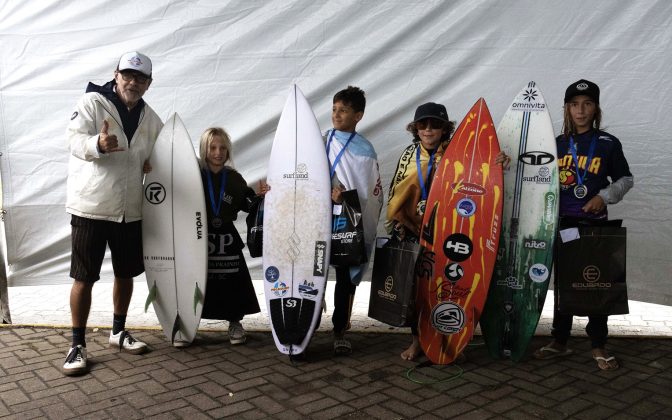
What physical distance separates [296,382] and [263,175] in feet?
5.35

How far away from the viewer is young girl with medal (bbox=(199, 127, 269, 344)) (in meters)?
3.34

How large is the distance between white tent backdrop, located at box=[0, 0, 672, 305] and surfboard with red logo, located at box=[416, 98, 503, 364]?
83cm

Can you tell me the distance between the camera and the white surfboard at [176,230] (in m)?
3.30

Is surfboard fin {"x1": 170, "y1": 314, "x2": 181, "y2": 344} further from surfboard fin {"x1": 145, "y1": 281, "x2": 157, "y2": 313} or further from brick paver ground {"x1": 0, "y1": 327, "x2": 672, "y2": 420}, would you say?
surfboard fin {"x1": 145, "y1": 281, "x2": 157, "y2": 313}

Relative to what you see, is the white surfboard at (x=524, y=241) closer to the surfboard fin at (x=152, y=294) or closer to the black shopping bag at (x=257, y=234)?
the black shopping bag at (x=257, y=234)

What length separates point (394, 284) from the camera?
2.99 m

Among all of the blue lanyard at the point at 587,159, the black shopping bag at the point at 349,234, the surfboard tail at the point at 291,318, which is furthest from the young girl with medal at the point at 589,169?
the surfboard tail at the point at 291,318

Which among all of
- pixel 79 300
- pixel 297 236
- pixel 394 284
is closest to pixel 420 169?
pixel 394 284

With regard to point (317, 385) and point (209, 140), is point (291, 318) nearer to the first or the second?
point (317, 385)

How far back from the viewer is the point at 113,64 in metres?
3.92

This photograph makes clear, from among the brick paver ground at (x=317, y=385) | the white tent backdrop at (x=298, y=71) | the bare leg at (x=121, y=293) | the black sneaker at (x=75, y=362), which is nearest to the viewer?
the brick paver ground at (x=317, y=385)

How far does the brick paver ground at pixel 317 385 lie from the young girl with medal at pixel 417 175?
0.41m

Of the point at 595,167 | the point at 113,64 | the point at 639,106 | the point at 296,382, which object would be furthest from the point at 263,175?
the point at 639,106

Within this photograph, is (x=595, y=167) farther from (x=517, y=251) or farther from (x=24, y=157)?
(x=24, y=157)
